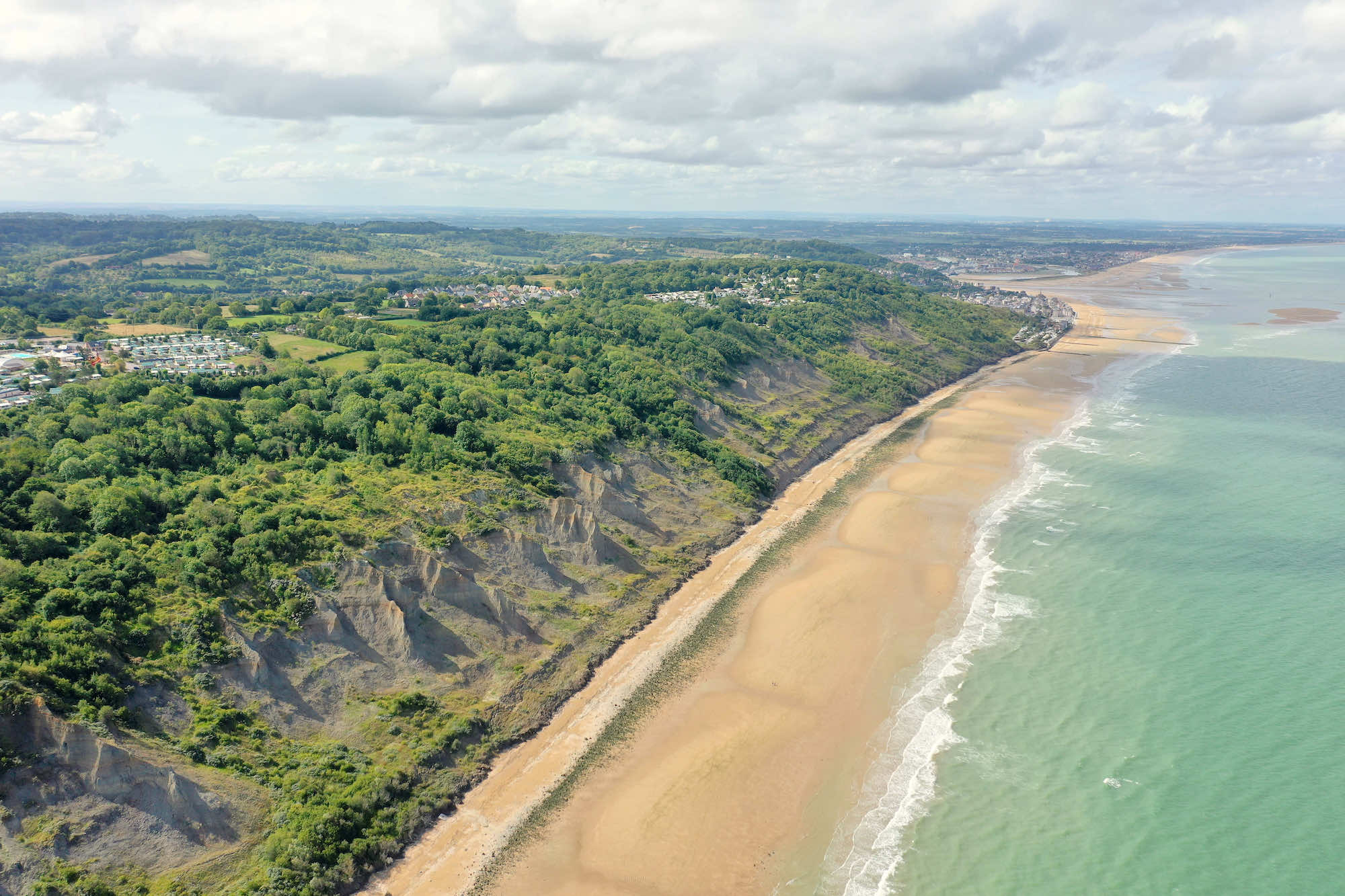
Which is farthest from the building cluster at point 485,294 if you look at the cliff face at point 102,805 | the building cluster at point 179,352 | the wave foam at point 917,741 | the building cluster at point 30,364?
the cliff face at point 102,805

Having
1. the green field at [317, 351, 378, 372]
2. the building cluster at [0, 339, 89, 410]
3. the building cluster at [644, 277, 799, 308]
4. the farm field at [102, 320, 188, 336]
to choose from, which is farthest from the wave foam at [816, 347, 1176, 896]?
the farm field at [102, 320, 188, 336]

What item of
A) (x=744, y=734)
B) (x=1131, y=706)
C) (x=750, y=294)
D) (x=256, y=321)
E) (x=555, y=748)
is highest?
(x=750, y=294)

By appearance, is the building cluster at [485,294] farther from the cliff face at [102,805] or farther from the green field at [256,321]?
the cliff face at [102,805]

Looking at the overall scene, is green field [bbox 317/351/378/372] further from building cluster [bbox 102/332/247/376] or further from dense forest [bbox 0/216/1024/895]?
building cluster [bbox 102/332/247/376]

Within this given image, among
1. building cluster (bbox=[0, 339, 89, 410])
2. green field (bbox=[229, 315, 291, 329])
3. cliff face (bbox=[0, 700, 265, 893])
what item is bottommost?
cliff face (bbox=[0, 700, 265, 893])

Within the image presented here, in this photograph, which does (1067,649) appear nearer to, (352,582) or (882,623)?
(882,623)

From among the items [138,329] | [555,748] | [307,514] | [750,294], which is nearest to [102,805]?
[307,514]

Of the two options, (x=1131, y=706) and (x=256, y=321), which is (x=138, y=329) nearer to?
(x=256, y=321)
